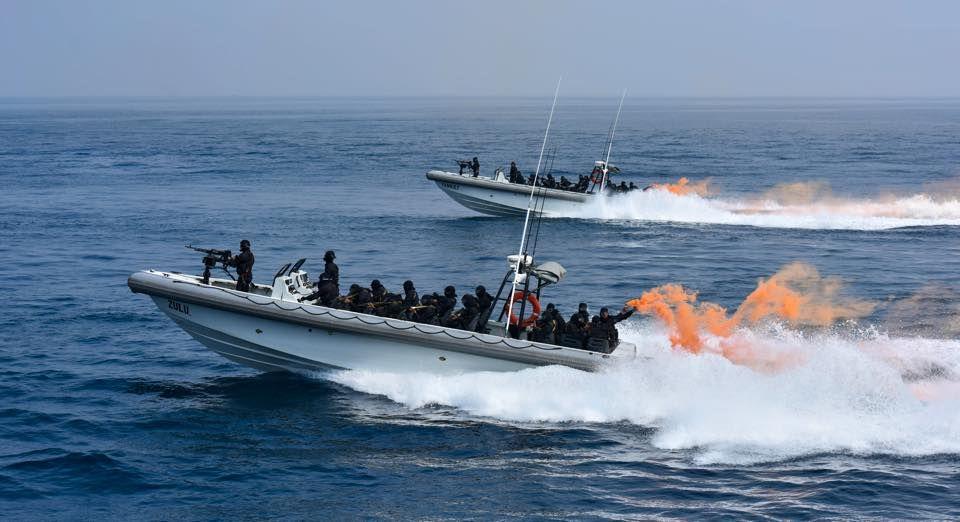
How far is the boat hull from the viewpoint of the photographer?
40.1 metres

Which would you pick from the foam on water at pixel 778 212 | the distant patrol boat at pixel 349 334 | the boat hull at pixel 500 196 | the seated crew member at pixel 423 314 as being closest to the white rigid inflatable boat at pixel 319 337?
the distant patrol boat at pixel 349 334

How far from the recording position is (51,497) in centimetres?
1357

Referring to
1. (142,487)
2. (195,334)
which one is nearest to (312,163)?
(195,334)

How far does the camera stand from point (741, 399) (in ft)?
51.5

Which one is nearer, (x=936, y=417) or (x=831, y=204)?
(x=936, y=417)

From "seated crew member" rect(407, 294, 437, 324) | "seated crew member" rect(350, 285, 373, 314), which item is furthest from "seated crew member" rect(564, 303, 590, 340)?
"seated crew member" rect(350, 285, 373, 314)

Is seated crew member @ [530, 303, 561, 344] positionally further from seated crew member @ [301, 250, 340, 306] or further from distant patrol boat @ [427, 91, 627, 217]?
distant patrol boat @ [427, 91, 627, 217]

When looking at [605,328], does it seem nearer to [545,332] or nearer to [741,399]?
[545,332]

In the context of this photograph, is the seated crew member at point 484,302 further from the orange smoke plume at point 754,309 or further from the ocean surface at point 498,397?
the orange smoke plume at point 754,309

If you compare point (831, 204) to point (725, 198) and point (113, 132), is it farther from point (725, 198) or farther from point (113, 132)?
point (113, 132)

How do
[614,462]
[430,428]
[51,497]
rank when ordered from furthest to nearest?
[430,428]
[614,462]
[51,497]

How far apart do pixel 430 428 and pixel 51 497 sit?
6.07m

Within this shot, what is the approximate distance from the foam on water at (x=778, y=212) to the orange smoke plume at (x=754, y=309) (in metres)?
8.75

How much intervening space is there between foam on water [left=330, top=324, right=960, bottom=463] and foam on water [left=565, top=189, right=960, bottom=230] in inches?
902
